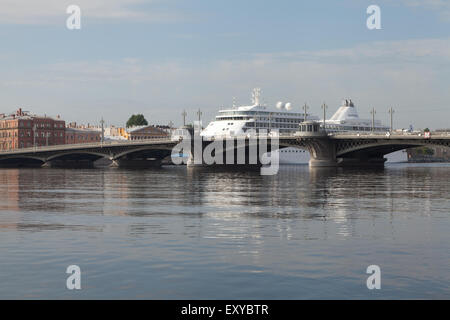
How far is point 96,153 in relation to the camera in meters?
127

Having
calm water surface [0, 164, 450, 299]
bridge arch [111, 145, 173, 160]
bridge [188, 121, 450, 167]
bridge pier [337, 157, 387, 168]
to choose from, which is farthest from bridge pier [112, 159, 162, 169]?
calm water surface [0, 164, 450, 299]

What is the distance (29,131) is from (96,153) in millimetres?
61909

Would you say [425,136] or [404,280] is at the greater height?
[425,136]

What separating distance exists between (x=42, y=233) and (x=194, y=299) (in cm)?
1091

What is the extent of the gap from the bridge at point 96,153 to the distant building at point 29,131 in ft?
102

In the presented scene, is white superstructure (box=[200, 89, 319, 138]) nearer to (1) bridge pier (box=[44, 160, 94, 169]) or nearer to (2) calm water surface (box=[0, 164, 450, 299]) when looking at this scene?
(1) bridge pier (box=[44, 160, 94, 169])

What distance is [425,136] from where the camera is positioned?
88688 mm

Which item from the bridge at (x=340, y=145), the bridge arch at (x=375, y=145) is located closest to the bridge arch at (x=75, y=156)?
the bridge at (x=340, y=145)

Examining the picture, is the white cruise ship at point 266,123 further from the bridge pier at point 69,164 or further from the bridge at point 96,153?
the bridge pier at point 69,164

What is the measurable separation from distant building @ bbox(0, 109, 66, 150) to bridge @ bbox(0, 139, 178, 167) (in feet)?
102

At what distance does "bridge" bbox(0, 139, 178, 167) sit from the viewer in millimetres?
120125

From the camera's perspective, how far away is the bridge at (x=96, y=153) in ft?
394

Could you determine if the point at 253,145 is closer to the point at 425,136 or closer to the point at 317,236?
the point at 425,136
